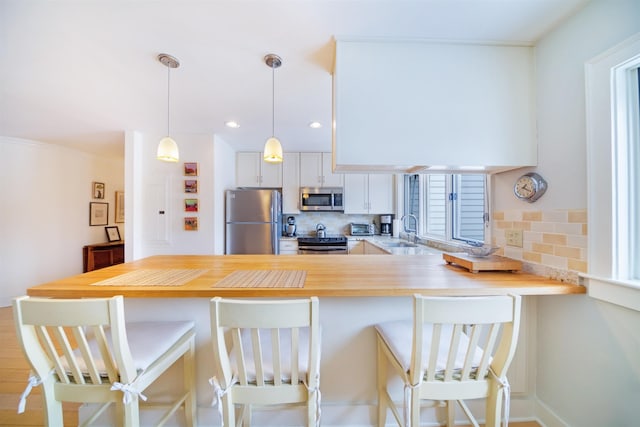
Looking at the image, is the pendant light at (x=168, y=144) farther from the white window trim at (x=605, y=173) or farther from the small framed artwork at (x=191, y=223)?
the white window trim at (x=605, y=173)

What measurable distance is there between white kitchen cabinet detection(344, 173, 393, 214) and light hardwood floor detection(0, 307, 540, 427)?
307cm

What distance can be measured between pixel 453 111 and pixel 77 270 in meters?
5.55

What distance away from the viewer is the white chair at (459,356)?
83 cm

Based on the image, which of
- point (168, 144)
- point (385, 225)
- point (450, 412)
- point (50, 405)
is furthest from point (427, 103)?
point (385, 225)

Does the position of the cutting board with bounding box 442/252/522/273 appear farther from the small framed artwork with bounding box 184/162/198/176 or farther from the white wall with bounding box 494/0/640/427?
the small framed artwork with bounding box 184/162/198/176

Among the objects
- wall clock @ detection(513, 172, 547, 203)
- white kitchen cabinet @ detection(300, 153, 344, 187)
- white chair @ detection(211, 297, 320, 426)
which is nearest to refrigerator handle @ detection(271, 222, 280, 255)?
white kitchen cabinet @ detection(300, 153, 344, 187)

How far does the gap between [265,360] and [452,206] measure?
2359mm

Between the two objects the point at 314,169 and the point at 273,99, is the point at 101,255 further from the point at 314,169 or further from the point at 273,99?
the point at 273,99

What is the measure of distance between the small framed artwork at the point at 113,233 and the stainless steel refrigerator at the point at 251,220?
2649mm

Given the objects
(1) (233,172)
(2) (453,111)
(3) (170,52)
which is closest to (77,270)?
(1) (233,172)

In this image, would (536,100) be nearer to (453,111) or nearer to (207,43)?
(453,111)

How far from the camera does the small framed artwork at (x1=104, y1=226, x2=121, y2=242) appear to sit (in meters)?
4.46

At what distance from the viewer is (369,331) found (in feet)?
4.50

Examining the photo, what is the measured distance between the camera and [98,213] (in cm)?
427
